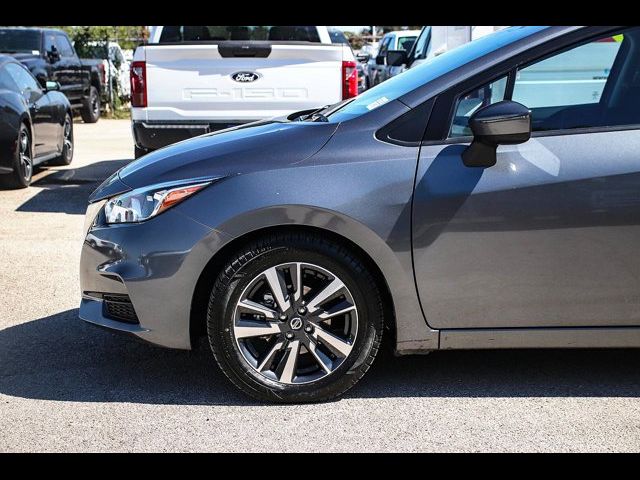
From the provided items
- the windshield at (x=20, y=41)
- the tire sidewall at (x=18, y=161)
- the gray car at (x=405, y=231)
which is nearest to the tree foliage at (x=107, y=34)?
the windshield at (x=20, y=41)

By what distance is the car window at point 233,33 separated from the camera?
9.92 m

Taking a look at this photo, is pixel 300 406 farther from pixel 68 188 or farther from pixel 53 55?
pixel 53 55

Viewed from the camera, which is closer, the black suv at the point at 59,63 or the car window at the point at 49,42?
the black suv at the point at 59,63

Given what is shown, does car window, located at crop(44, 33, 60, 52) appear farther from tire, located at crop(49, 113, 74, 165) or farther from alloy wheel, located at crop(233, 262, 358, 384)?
alloy wheel, located at crop(233, 262, 358, 384)

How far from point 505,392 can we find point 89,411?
1881 mm

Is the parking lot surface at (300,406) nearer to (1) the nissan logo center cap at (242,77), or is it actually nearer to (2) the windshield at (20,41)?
(1) the nissan logo center cap at (242,77)

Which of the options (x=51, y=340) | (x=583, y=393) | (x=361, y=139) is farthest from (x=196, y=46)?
(x=583, y=393)

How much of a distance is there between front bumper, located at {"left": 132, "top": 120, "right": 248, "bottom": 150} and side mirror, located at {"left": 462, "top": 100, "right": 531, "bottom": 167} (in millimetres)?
5015

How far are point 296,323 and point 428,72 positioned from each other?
135 centimetres

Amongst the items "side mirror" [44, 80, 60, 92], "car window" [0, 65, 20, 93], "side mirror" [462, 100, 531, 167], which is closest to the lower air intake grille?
"side mirror" [462, 100, 531, 167]

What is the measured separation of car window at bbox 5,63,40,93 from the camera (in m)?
11.4

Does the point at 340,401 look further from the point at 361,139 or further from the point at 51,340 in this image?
the point at 51,340

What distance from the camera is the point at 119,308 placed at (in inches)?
178

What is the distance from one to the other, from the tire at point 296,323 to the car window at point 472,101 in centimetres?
73
